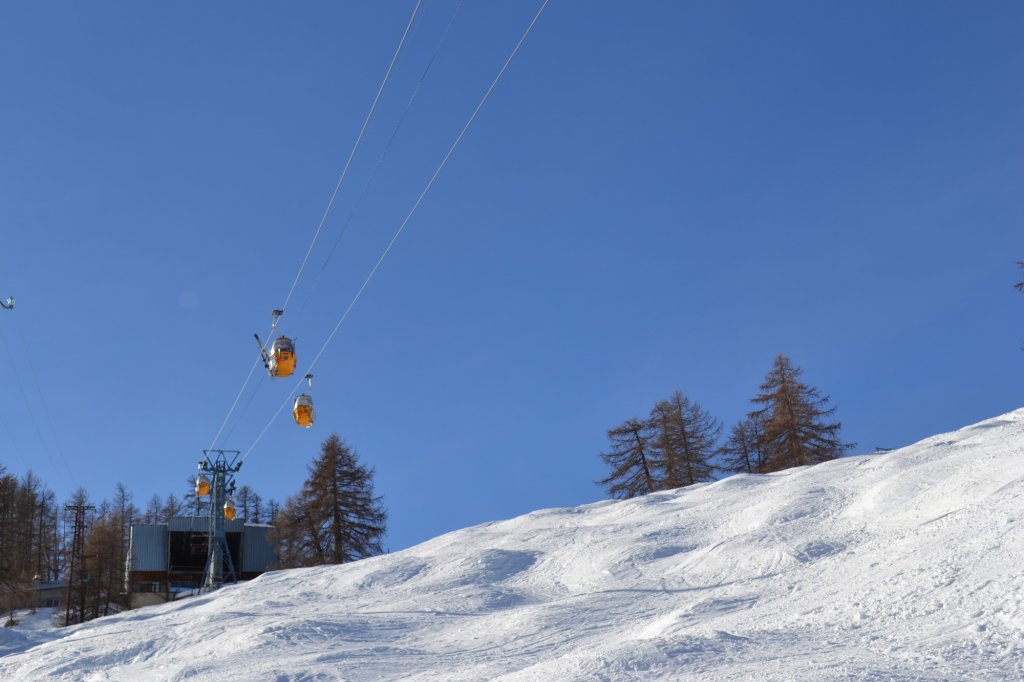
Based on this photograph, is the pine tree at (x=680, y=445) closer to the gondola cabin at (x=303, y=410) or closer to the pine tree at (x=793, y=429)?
the pine tree at (x=793, y=429)

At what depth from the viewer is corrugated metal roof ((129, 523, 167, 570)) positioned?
52.2 metres

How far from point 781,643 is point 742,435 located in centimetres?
5058

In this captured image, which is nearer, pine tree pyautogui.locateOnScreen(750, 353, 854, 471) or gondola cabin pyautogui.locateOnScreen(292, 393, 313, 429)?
gondola cabin pyautogui.locateOnScreen(292, 393, 313, 429)

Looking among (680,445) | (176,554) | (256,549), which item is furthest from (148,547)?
(680,445)

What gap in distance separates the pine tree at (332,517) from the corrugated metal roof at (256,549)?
7.06 metres

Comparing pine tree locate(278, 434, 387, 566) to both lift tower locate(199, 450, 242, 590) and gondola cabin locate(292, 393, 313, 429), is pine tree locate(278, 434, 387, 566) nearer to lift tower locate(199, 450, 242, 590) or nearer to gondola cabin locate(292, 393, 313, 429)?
lift tower locate(199, 450, 242, 590)

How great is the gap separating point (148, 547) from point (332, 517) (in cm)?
1660

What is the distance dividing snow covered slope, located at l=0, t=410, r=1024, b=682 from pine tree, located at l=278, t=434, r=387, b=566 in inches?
887

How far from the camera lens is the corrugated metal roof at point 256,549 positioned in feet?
171

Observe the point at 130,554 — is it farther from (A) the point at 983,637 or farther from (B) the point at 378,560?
(A) the point at 983,637

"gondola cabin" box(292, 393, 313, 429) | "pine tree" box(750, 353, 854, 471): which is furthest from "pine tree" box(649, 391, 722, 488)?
"gondola cabin" box(292, 393, 313, 429)

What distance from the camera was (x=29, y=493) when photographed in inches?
2667

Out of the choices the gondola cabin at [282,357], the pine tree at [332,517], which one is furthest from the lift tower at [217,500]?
the gondola cabin at [282,357]

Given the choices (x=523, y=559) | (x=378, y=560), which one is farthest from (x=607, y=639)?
(x=378, y=560)
